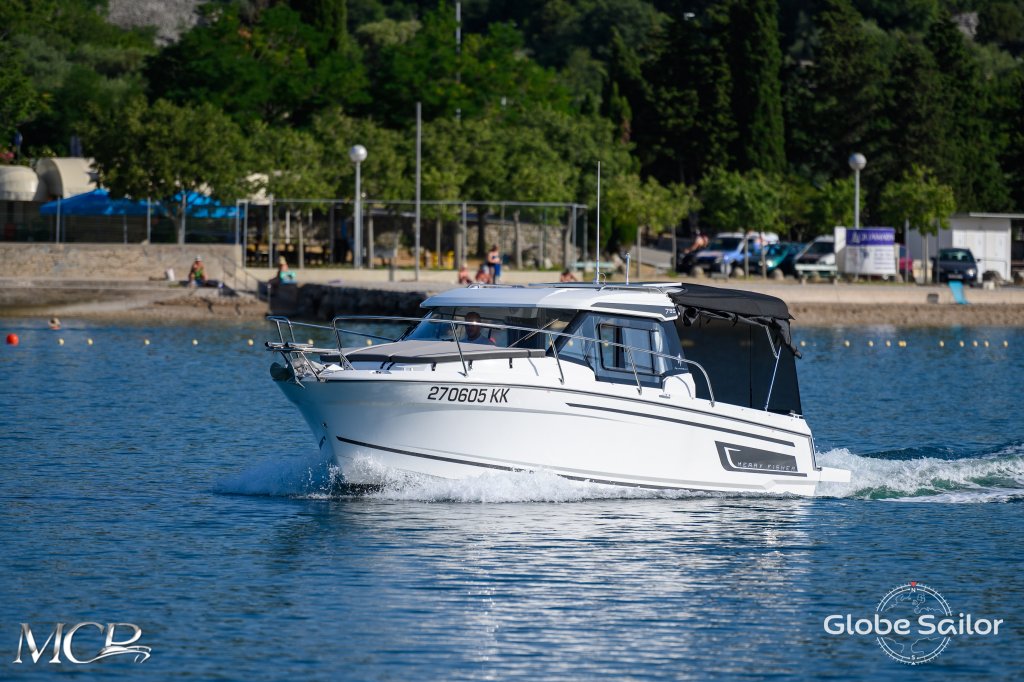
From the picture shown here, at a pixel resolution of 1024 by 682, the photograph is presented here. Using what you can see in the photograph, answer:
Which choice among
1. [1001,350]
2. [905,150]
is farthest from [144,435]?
[905,150]

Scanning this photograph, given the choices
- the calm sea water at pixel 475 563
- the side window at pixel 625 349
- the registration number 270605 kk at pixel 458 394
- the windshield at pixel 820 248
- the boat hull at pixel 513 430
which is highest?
the windshield at pixel 820 248

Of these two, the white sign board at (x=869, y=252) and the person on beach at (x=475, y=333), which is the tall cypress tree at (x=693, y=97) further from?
the person on beach at (x=475, y=333)

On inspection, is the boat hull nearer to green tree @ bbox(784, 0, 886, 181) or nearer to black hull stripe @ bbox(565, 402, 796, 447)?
black hull stripe @ bbox(565, 402, 796, 447)

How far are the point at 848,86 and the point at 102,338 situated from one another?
4561 cm

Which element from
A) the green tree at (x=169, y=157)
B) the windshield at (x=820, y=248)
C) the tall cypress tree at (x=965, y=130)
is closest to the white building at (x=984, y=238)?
the windshield at (x=820, y=248)

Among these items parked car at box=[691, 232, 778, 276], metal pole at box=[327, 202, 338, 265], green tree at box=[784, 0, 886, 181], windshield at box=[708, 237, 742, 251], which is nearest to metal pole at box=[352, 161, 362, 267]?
metal pole at box=[327, 202, 338, 265]

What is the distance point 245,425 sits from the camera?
989 inches

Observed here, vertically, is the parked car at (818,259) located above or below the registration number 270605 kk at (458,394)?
above

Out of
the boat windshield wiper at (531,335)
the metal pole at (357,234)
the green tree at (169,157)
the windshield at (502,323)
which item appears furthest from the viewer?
the green tree at (169,157)

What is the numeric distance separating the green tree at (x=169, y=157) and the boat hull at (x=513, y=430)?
3957 centimetres

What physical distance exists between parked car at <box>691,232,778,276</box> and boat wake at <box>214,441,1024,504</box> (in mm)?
37303

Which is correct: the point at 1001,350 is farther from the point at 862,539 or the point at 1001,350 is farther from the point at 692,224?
the point at 692,224

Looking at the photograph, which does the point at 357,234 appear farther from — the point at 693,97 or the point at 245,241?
the point at 693,97

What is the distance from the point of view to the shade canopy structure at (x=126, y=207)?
5691 centimetres
